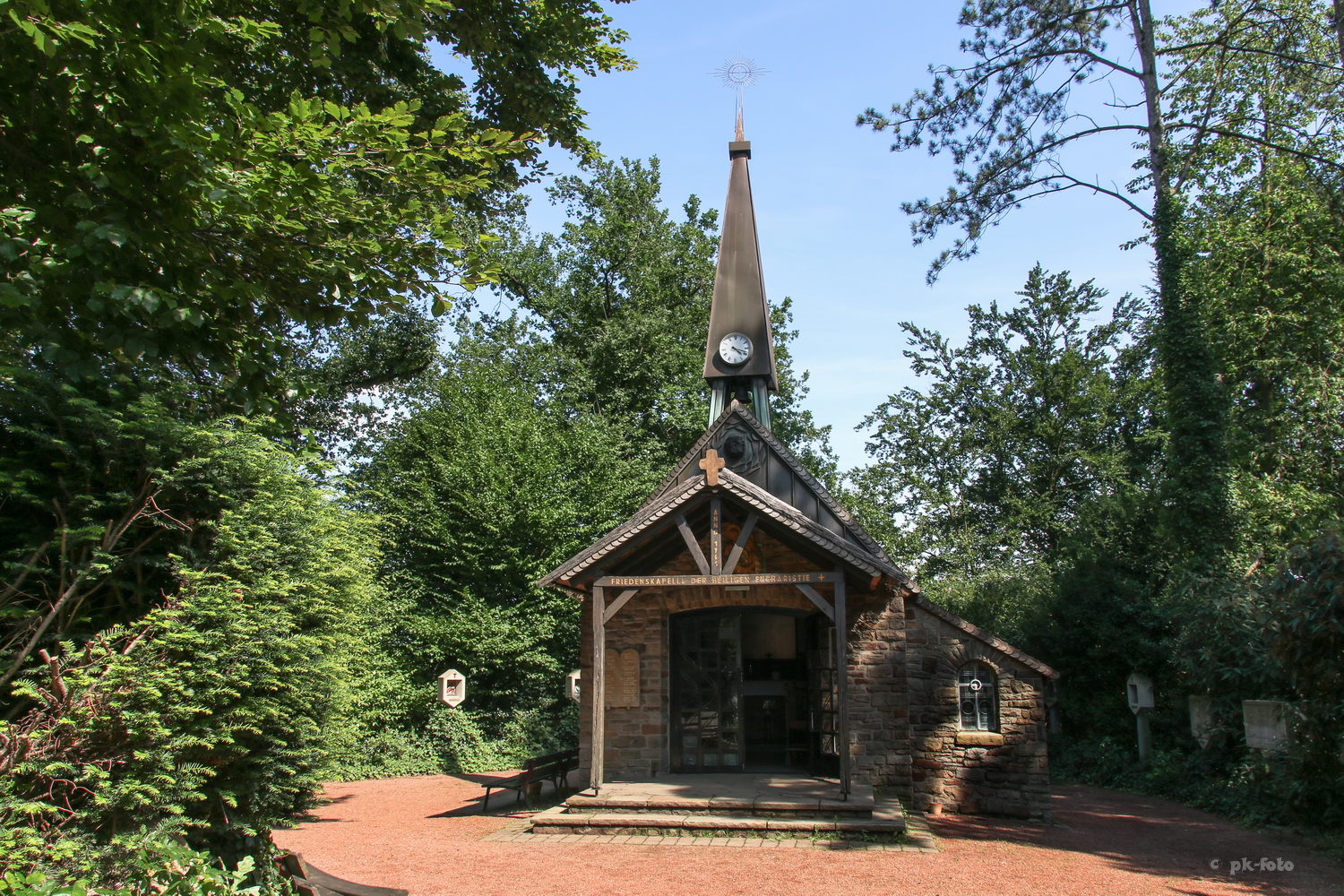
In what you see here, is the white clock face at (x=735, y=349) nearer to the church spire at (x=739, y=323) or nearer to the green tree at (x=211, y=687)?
the church spire at (x=739, y=323)

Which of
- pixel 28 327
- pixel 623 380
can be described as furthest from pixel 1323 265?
pixel 28 327

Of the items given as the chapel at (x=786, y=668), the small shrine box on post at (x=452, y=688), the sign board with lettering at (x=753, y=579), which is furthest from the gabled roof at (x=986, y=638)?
the small shrine box on post at (x=452, y=688)

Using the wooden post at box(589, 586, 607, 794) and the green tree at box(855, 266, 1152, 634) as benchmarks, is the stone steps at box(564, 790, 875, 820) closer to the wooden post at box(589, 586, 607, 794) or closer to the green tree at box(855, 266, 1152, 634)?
the wooden post at box(589, 586, 607, 794)

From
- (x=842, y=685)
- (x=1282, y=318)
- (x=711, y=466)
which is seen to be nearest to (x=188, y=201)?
(x=711, y=466)

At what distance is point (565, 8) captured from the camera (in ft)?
31.2

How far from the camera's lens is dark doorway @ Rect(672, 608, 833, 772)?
1254 centimetres

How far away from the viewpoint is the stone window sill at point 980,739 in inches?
465

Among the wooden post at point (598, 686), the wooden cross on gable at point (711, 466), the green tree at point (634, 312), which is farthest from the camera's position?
the green tree at point (634, 312)

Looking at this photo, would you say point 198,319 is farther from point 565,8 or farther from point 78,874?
point 565,8

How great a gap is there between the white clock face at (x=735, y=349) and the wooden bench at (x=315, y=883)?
11367mm

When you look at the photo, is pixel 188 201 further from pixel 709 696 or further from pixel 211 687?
pixel 709 696

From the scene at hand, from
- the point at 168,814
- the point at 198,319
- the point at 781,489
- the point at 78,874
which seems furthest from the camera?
the point at 781,489

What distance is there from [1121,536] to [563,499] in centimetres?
1202

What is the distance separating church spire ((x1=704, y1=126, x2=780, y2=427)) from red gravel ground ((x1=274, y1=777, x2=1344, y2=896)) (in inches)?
302
